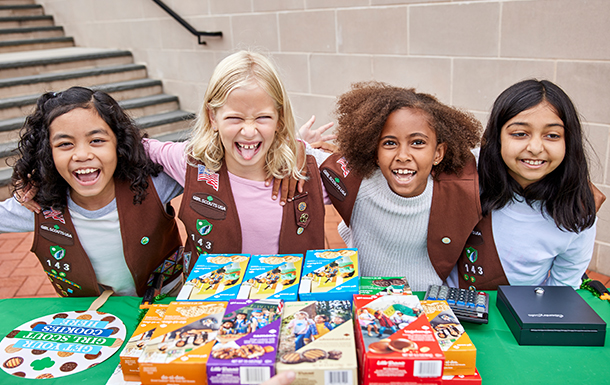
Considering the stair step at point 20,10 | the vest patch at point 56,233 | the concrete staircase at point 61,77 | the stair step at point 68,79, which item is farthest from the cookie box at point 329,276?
the stair step at point 20,10

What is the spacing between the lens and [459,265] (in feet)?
6.57

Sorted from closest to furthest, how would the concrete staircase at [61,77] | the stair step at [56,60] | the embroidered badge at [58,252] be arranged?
the embroidered badge at [58,252], the concrete staircase at [61,77], the stair step at [56,60]

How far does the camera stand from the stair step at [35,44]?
21.1 ft

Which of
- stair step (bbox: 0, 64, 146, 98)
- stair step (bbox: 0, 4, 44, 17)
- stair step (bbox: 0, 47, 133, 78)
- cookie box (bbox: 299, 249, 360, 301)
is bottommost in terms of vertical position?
cookie box (bbox: 299, 249, 360, 301)

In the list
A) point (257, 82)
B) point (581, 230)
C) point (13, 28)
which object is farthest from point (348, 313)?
point (13, 28)

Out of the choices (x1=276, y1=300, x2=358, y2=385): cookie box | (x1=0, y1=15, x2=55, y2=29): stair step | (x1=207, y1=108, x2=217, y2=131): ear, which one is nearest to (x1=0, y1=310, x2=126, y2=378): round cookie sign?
(x1=276, y1=300, x2=358, y2=385): cookie box

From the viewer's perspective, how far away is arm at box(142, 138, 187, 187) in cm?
206

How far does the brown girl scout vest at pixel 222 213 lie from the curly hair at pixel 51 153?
234 mm

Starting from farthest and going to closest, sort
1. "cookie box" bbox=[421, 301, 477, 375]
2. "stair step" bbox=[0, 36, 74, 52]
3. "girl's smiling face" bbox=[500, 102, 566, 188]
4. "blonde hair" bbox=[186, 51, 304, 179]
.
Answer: "stair step" bbox=[0, 36, 74, 52], "blonde hair" bbox=[186, 51, 304, 179], "girl's smiling face" bbox=[500, 102, 566, 188], "cookie box" bbox=[421, 301, 477, 375]

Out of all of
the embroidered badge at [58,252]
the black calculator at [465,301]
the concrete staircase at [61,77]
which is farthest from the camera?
the concrete staircase at [61,77]

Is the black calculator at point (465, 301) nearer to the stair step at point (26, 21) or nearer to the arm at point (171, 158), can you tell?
the arm at point (171, 158)

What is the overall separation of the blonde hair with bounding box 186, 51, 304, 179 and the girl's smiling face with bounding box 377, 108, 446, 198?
1.41 ft

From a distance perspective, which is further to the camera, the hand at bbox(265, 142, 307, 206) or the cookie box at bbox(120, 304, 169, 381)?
the hand at bbox(265, 142, 307, 206)

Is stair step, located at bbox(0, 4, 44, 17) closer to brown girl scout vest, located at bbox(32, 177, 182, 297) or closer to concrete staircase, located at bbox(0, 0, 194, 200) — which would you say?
concrete staircase, located at bbox(0, 0, 194, 200)
